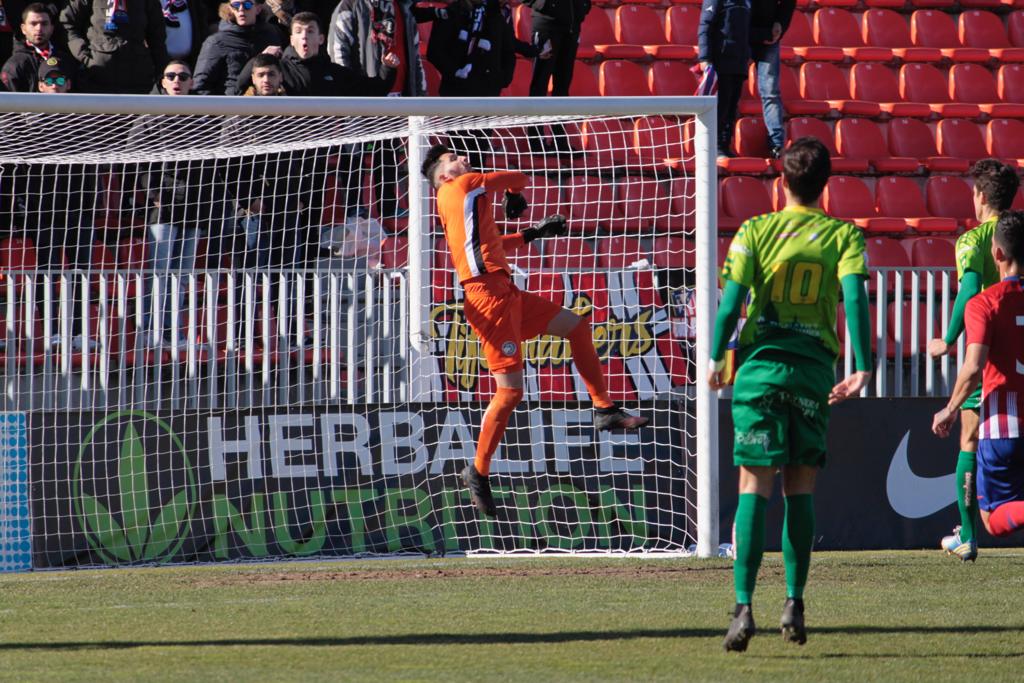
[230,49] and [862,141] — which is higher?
[230,49]

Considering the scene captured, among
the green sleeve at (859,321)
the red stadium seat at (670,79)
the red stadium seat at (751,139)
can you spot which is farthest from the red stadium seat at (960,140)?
the green sleeve at (859,321)

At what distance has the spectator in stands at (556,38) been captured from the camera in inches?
490

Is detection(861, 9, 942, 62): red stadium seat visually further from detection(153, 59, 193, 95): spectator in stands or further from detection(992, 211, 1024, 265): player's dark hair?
detection(992, 211, 1024, 265): player's dark hair

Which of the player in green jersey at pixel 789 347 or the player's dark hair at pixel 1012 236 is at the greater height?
the player's dark hair at pixel 1012 236

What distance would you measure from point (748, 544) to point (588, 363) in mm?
3163

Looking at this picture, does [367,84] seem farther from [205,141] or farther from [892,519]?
[892,519]

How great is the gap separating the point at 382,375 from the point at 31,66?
3681 millimetres

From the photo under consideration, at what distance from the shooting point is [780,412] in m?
5.30

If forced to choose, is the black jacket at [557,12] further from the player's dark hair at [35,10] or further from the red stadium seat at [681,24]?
the player's dark hair at [35,10]

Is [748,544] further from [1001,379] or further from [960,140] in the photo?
[960,140]

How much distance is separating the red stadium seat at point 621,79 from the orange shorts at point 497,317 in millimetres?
6683

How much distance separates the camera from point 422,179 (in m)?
9.52

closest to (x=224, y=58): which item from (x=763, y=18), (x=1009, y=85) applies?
(x=763, y=18)

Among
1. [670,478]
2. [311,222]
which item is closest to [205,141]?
[311,222]
